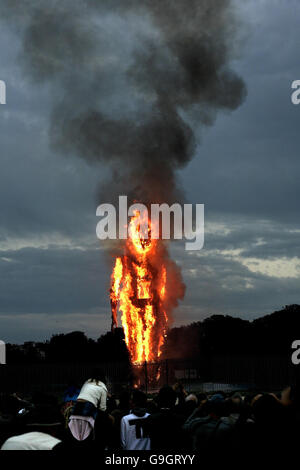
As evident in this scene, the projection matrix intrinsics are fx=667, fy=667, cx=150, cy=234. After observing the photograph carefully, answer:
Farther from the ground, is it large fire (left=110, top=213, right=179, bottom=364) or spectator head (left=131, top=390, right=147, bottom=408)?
large fire (left=110, top=213, right=179, bottom=364)

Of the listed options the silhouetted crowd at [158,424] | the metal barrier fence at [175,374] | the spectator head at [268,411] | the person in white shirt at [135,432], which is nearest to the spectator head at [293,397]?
the silhouetted crowd at [158,424]

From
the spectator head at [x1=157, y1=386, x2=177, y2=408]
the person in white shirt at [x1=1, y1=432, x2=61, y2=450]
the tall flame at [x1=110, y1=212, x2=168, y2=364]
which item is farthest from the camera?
the tall flame at [x1=110, y1=212, x2=168, y2=364]

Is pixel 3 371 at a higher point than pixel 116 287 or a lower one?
lower

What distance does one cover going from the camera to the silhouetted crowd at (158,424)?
5629mm

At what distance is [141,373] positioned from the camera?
44.5 m

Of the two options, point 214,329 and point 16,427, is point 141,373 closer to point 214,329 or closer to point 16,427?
point 16,427

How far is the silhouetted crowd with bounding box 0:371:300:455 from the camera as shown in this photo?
5.63 meters

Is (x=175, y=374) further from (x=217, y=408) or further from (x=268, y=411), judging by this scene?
(x=268, y=411)

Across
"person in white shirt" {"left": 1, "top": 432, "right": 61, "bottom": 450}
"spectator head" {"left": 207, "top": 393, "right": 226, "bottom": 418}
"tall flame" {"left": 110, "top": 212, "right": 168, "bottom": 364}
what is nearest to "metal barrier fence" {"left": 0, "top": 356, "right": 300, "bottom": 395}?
"tall flame" {"left": 110, "top": 212, "right": 168, "bottom": 364}

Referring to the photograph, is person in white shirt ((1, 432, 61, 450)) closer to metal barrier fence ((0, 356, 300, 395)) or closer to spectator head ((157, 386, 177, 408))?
spectator head ((157, 386, 177, 408))

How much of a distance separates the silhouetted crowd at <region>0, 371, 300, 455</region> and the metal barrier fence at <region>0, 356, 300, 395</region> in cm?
2571
